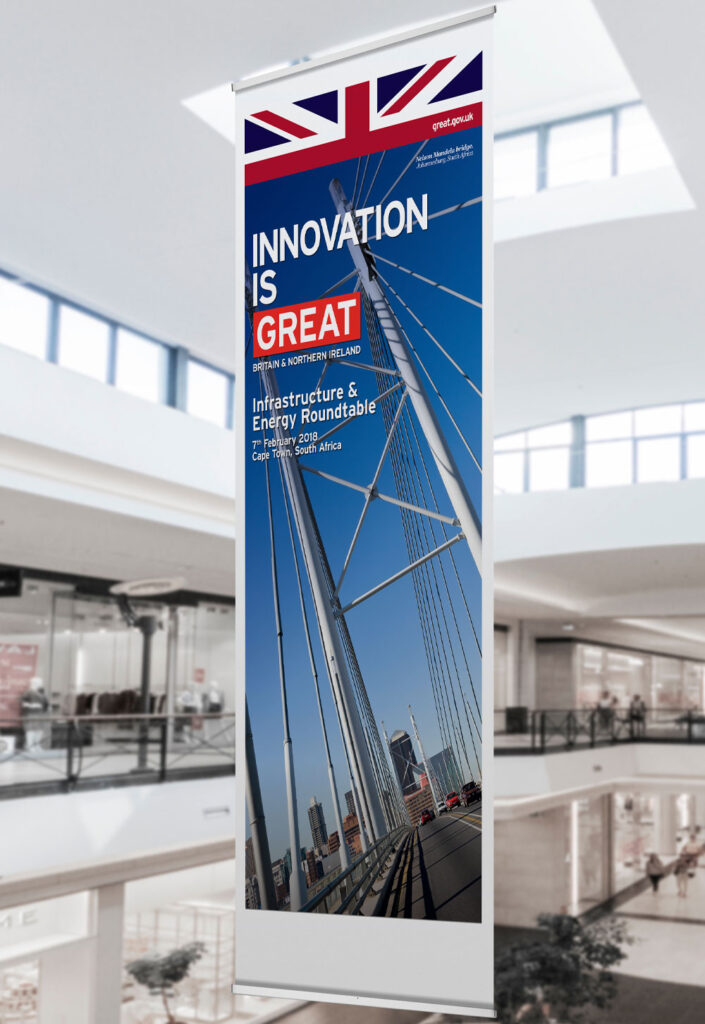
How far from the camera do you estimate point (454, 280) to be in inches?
167

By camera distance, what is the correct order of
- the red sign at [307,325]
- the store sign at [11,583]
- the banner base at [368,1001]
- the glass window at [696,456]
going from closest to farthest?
the banner base at [368,1001], the red sign at [307,325], the store sign at [11,583], the glass window at [696,456]

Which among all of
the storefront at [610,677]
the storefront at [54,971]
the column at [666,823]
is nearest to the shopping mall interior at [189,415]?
the storefront at [54,971]

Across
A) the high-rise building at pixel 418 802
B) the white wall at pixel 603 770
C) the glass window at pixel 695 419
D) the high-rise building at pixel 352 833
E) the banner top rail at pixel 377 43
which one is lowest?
the white wall at pixel 603 770

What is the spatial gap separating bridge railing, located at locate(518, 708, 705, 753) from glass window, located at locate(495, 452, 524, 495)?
13.1ft

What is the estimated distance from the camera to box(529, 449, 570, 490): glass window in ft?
54.2

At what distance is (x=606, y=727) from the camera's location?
21.1 metres

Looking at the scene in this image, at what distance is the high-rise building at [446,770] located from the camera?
406 cm

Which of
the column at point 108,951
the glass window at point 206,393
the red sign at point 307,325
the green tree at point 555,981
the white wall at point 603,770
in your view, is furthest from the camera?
the white wall at point 603,770

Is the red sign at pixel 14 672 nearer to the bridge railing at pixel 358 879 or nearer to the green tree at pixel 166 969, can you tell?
the green tree at pixel 166 969

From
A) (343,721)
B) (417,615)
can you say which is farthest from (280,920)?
(417,615)

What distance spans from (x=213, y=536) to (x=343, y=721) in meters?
9.23

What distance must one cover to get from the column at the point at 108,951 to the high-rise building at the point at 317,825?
23.5 ft

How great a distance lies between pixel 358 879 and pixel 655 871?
22.1 meters

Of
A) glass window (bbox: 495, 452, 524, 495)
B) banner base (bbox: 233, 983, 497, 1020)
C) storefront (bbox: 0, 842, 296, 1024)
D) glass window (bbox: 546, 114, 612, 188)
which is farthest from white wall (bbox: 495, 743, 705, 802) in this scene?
banner base (bbox: 233, 983, 497, 1020)
